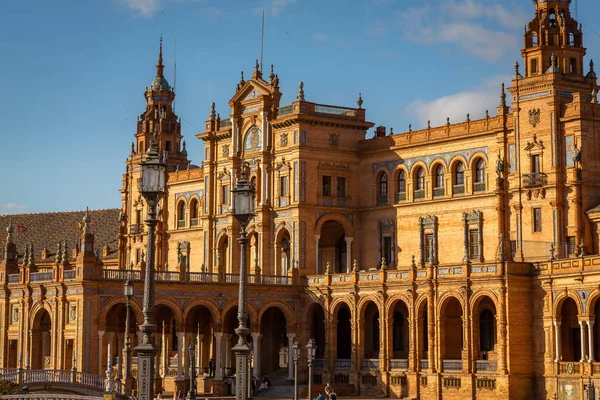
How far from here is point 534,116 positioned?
70375 mm

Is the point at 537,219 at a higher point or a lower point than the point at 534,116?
lower

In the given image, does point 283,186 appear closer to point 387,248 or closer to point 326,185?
point 326,185

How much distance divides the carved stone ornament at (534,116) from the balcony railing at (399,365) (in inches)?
622

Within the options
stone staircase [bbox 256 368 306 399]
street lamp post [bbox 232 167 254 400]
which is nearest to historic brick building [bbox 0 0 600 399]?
stone staircase [bbox 256 368 306 399]

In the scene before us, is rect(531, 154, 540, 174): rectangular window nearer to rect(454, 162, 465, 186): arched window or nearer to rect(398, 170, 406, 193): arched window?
rect(454, 162, 465, 186): arched window

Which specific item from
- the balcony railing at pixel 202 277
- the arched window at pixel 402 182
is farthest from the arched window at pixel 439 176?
the balcony railing at pixel 202 277

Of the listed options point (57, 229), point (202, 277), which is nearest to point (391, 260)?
point (202, 277)

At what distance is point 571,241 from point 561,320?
5334 millimetres

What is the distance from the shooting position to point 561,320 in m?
65.1

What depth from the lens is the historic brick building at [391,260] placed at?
66000 millimetres

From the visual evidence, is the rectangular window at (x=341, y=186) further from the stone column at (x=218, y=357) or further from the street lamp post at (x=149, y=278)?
the street lamp post at (x=149, y=278)

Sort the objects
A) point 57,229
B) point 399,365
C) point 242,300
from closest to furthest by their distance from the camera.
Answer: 1. point 242,300
2. point 399,365
3. point 57,229

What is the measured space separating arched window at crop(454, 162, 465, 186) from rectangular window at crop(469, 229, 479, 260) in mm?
3584

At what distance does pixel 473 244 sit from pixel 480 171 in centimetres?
458
